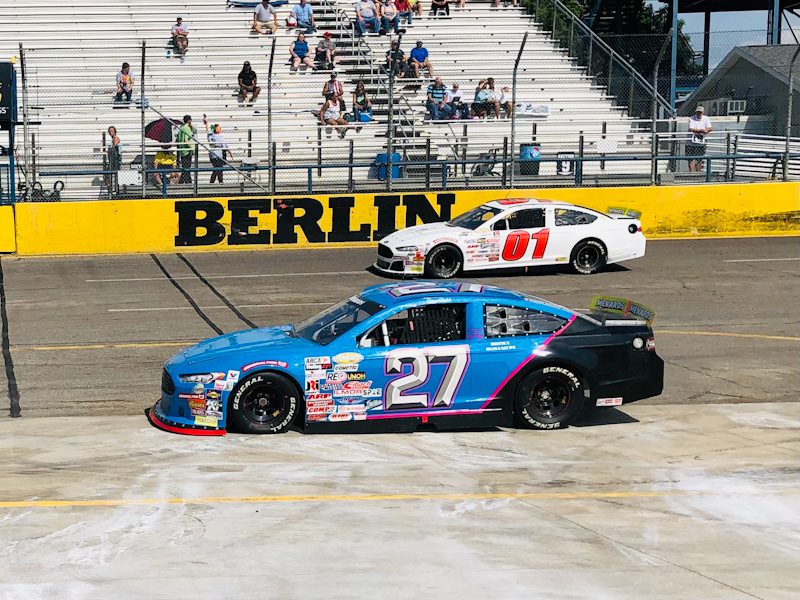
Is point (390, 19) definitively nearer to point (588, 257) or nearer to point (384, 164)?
point (384, 164)

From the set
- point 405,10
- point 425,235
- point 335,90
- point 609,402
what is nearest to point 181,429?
point 609,402

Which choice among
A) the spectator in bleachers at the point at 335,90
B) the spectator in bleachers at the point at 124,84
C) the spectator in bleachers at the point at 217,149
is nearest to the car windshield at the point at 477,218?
the spectator in bleachers at the point at 217,149

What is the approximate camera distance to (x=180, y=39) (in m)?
29.2

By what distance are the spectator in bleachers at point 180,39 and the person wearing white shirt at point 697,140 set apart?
1246cm

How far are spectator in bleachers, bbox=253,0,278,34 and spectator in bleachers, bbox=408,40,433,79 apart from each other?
13.4ft

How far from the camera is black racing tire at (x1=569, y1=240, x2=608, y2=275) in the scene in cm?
2081

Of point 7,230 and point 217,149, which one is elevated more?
point 217,149

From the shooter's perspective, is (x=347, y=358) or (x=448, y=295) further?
(x=448, y=295)

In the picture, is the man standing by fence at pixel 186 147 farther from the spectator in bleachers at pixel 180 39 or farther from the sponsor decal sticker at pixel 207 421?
the sponsor decal sticker at pixel 207 421

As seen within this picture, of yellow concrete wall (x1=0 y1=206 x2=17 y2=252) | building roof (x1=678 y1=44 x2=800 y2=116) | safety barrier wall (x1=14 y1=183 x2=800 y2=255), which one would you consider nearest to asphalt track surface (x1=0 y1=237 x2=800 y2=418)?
yellow concrete wall (x1=0 y1=206 x2=17 y2=252)

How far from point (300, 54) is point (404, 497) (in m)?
22.8

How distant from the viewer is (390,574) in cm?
699

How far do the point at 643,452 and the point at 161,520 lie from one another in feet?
14.0

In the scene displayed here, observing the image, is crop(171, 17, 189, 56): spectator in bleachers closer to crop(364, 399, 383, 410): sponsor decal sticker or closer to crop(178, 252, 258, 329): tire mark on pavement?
crop(178, 252, 258, 329): tire mark on pavement
